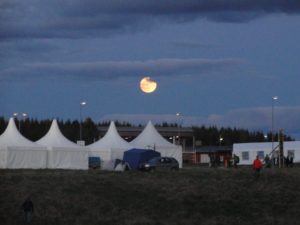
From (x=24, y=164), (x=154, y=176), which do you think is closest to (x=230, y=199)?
(x=154, y=176)

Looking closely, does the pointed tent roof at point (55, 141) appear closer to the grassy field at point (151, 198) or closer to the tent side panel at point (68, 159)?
the tent side panel at point (68, 159)

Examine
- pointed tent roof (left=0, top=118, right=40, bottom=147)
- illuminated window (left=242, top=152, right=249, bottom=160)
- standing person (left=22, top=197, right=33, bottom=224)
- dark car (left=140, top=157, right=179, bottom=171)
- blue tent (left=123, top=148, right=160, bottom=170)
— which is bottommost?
standing person (left=22, top=197, right=33, bottom=224)

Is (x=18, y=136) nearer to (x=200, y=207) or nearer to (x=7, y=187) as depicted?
(x=7, y=187)

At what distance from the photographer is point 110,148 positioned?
217ft

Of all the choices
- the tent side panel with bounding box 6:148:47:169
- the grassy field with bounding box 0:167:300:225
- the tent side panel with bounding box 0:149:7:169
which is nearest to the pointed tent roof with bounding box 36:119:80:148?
the tent side panel with bounding box 6:148:47:169

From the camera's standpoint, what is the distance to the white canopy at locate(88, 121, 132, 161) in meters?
66.2

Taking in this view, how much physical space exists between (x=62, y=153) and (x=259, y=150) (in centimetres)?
2953

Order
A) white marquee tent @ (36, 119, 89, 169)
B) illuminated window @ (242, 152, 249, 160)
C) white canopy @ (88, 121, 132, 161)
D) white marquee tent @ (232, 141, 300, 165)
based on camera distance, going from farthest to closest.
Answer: illuminated window @ (242, 152, 249, 160), white marquee tent @ (232, 141, 300, 165), white canopy @ (88, 121, 132, 161), white marquee tent @ (36, 119, 89, 169)

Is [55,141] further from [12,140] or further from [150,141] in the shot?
[150,141]

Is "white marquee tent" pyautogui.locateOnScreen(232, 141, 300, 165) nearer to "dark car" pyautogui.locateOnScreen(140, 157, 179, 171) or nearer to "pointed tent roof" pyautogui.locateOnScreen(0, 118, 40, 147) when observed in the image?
"dark car" pyautogui.locateOnScreen(140, 157, 179, 171)

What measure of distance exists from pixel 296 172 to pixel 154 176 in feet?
36.3

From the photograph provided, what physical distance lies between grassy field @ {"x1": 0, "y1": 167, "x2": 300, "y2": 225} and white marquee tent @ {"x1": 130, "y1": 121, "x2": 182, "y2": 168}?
56.1 ft

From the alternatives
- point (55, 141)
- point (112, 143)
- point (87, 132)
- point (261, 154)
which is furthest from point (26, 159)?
point (87, 132)

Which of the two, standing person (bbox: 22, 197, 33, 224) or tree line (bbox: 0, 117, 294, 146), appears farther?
tree line (bbox: 0, 117, 294, 146)
